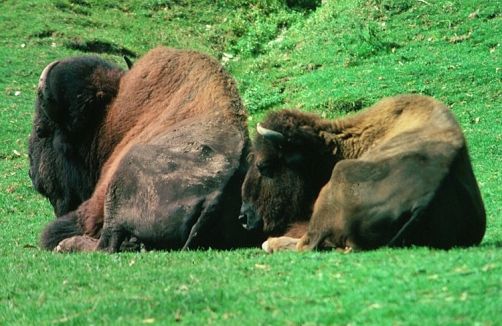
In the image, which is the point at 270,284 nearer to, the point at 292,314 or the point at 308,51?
the point at 292,314

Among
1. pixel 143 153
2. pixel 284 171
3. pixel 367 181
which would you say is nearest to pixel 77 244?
pixel 143 153

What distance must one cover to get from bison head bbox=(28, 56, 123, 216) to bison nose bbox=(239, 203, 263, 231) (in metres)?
2.03

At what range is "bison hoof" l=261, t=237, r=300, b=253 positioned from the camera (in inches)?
Result: 292

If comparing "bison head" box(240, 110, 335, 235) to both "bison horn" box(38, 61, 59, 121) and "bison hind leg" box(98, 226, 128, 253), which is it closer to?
"bison hind leg" box(98, 226, 128, 253)

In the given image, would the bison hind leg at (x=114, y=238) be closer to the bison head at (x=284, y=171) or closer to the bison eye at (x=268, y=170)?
the bison head at (x=284, y=171)

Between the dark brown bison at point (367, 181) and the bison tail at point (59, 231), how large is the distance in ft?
5.96

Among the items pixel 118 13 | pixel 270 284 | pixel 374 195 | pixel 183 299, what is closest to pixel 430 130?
pixel 374 195

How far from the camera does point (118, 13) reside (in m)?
24.6

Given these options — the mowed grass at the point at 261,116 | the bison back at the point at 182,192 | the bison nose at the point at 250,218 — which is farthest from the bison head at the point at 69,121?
the bison nose at the point at 250,218

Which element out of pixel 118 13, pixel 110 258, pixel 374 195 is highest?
pixel 374 195

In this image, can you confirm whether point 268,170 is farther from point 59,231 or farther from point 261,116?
point 261,116

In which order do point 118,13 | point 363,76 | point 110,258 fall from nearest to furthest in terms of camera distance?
point 110,258 → point 363,76 → point 118,13

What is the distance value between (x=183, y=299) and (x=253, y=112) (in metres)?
11.0

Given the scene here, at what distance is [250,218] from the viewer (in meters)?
7.78
